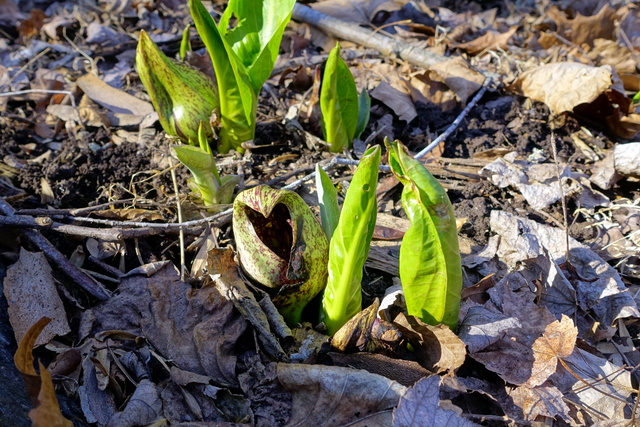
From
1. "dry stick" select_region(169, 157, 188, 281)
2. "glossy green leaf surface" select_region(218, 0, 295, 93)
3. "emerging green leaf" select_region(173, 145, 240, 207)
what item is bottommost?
"dry stick" select_region(169, 157, 188, 281)

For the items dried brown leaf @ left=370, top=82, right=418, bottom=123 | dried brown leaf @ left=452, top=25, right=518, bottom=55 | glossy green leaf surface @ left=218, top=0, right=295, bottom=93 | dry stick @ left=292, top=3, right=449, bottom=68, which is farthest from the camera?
dried brown leaf @ left=452, top=25, right=518, bottom=55

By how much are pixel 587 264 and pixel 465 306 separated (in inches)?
25.5

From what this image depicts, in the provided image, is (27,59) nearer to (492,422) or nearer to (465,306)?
(465,306)

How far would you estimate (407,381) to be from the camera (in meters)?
1.54

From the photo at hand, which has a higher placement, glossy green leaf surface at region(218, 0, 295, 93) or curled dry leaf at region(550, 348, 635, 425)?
glossy green leaf surface at region(218, 0, 295, 93)

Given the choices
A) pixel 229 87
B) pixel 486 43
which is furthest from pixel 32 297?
pixel 486 43

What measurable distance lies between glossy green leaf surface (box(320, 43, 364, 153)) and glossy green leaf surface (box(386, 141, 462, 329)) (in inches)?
38.1

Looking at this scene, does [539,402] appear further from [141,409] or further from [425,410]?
[141,409]

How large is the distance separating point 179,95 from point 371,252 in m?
1.18

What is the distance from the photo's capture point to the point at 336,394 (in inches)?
58.3

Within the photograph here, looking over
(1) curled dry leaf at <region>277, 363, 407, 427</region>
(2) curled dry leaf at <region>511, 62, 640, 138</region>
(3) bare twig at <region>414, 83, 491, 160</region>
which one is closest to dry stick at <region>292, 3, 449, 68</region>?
(3) bare twig at <region>414, 83, 491, 160</region>

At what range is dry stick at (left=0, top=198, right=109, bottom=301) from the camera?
181 centimetres

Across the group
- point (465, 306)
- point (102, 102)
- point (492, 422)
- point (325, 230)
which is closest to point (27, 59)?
point (102, 102)

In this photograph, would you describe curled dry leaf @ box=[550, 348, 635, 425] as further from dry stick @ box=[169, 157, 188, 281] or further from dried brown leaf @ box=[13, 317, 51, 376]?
dried brown leaf @ box=[13, 317, 51, 376]
